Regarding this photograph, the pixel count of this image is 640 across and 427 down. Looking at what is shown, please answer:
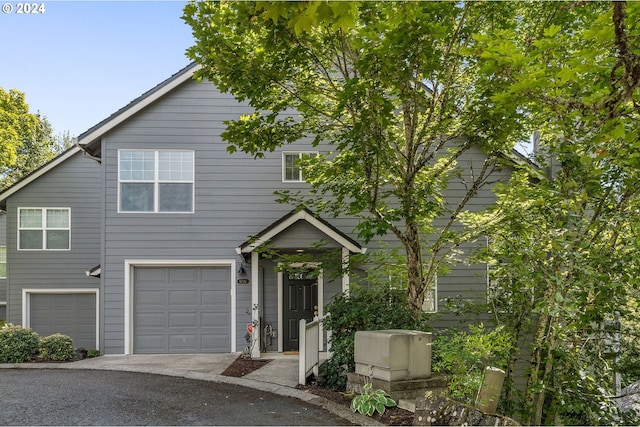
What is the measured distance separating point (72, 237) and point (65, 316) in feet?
8.65

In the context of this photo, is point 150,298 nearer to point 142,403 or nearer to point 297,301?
point 297,301

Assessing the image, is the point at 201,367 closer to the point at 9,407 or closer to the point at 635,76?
the point at 9,407

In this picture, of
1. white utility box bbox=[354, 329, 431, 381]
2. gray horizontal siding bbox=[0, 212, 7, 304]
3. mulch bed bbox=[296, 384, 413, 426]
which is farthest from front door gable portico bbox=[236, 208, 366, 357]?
gray horizontal siding bbox=[0, 212, 7, 304]

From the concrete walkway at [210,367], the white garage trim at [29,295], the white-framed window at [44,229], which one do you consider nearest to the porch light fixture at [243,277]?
the concrete walkway at [210,367]

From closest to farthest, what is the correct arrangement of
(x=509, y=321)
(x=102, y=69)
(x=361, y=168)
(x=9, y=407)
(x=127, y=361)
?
1. (x=9, y=407)
2. (x=361, y=168)
3. (x=509, y=321)
4. (x=127, y=361)
5. (x=102, y=69)

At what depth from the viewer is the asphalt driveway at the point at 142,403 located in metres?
6.31

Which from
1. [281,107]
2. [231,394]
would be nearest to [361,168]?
[281,107]

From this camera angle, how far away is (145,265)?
12.3 m

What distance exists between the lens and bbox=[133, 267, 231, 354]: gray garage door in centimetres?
1225

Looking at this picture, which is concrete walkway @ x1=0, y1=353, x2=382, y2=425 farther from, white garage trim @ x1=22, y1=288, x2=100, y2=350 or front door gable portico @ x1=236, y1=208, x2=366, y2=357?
white garage trim @ x1=22, y1=288, x2=100, y2=350

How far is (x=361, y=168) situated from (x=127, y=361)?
718cm

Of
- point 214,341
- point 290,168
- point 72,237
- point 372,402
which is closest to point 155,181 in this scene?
point 290,168

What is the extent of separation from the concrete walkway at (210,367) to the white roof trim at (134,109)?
5235 millimetres

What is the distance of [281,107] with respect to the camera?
7.59 meters
